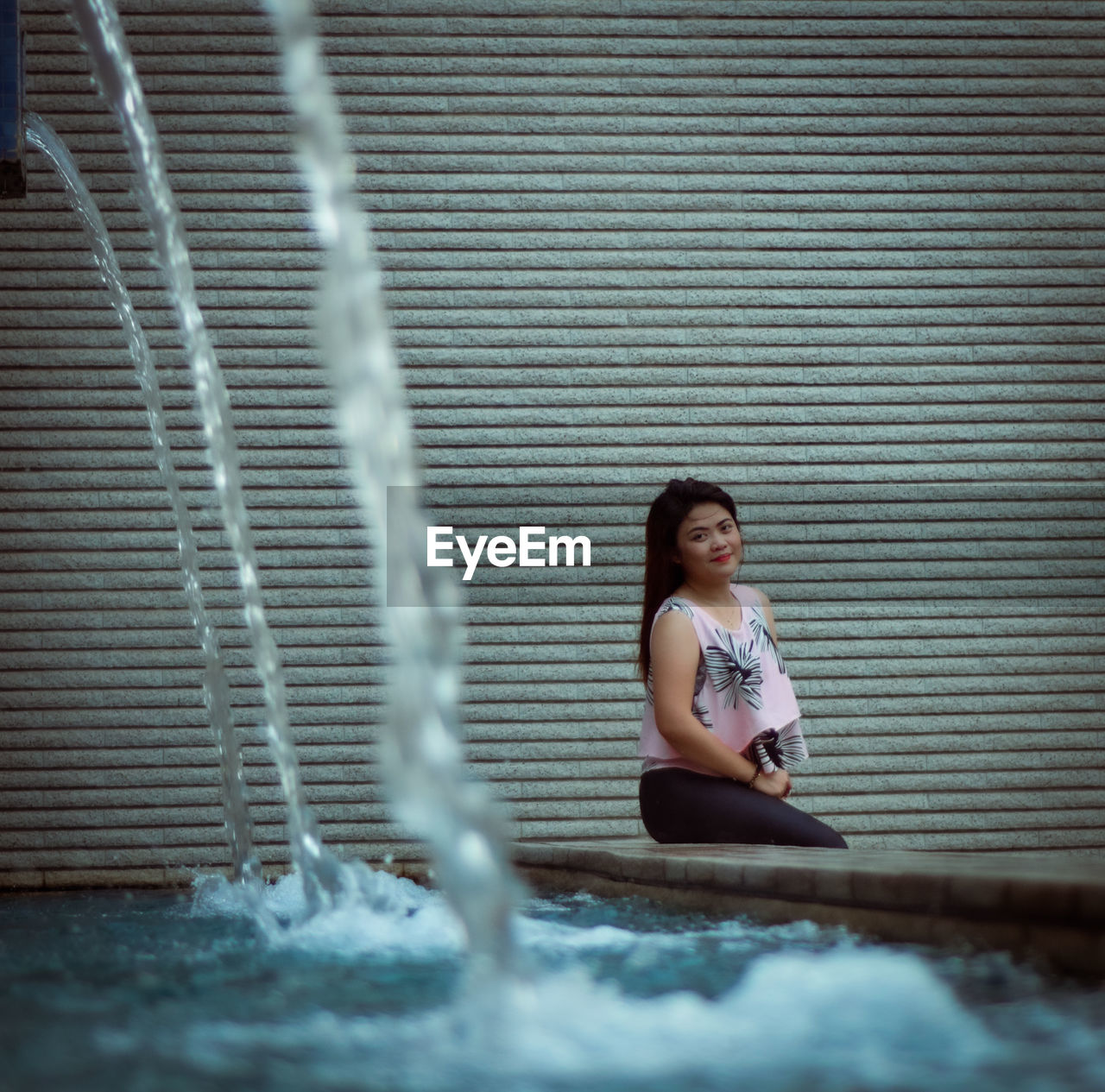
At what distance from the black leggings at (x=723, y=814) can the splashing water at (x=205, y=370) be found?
93cm

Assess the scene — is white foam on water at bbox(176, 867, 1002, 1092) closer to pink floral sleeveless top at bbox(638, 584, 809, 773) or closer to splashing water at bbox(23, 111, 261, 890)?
pink floral sleeveless top at bbox(638, 584, 809, 773)

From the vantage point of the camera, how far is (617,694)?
5332 millimetres

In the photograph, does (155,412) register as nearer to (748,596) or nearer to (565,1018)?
(748,596)

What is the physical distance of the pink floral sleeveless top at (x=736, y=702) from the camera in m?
3.36

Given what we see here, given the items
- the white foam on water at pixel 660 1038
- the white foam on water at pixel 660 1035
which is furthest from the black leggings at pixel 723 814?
the white foam on water at pixel 660 1038

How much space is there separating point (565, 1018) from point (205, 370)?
2455 millimetres

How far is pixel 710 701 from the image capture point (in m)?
3.38

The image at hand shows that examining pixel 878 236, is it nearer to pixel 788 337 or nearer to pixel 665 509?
pixel 788 337

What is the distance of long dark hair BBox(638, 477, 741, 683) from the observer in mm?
3482

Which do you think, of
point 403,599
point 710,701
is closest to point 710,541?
point 710,701

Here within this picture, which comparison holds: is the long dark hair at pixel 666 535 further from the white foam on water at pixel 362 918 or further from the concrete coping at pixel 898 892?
the white foam on water at pixel 362 918

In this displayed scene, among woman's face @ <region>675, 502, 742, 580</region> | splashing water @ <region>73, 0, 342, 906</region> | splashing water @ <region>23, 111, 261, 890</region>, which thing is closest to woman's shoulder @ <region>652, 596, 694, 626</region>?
woman's face @ <region>675, 502, 742, 580</region>

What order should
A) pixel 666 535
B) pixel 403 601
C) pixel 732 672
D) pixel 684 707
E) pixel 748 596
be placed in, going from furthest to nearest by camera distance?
1. pixel 748 596
2. pixel 666 535
3. pixel 732 672
4. pixel 684 707
5. pixel 403 601

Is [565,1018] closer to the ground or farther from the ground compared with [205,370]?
closer to the ground
